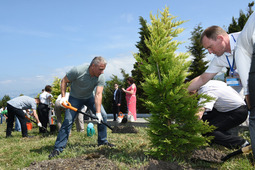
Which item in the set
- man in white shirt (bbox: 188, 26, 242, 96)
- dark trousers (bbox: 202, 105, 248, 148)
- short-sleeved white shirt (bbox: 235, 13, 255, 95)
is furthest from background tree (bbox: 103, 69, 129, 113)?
short-sleeved white shirt (bbox: 235, 13, 255, 95)

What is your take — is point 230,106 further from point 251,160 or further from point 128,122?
point 128,122

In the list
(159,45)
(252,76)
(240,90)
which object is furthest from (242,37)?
(240,90)

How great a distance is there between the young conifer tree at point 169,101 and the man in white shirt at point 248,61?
119 cm

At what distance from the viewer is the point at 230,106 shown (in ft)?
14.0

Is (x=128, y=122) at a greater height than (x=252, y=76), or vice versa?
(x=252, y=76)

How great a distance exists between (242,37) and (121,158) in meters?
2.67

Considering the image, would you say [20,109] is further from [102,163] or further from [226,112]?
[226,112]

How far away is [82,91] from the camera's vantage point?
16.2ft

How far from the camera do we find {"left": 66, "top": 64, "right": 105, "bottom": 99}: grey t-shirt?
483 cm

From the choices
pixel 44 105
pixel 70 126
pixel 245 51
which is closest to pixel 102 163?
pixel 70 126

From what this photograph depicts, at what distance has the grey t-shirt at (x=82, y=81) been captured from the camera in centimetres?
483

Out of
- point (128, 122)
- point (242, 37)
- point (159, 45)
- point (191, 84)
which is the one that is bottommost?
point (128, 122)

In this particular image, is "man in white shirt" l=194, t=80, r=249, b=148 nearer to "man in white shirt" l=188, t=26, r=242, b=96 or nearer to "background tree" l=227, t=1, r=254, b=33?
"man in white shirt" l=188, t=26, r=242, b=96

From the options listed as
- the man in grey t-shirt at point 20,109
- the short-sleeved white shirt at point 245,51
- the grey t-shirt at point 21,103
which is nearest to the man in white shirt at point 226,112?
the short-sleeved white shirt at point 245,51
